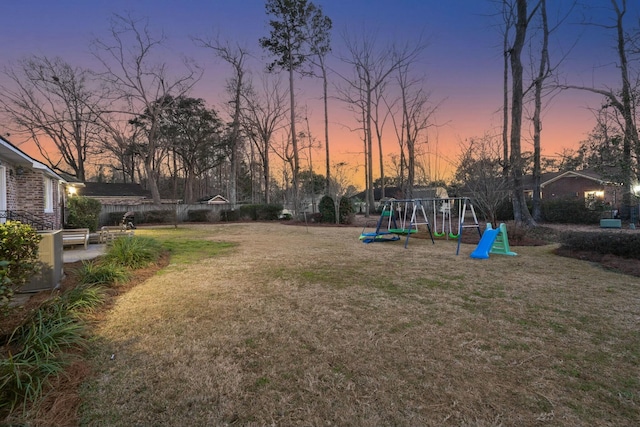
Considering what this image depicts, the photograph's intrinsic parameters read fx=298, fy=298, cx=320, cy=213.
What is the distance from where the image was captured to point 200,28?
72.6 feet

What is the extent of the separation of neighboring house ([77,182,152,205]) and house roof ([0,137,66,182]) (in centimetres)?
1953

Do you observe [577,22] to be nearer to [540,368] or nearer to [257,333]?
[540,368]

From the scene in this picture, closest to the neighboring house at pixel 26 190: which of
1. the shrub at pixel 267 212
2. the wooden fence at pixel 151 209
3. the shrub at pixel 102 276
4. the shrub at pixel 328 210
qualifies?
the shrub at pixel 102 276

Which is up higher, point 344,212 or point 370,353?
point 344,212

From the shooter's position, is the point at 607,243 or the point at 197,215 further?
the point at 197,215

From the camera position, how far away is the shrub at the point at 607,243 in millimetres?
6555

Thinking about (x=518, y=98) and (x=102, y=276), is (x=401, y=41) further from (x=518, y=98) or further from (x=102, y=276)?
(x=102, y=276)

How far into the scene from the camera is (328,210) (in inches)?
728

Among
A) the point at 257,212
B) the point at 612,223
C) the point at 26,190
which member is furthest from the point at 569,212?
the point at 26,190

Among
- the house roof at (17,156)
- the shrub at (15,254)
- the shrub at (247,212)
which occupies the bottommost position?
the shrub at (15,254)

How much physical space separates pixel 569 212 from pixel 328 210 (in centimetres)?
1347

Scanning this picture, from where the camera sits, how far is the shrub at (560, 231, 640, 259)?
6555 mm

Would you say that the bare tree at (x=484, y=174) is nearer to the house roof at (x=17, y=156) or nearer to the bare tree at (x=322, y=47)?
the bare tree at (x=322, y=47)

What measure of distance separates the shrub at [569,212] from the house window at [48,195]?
24.1 metres
